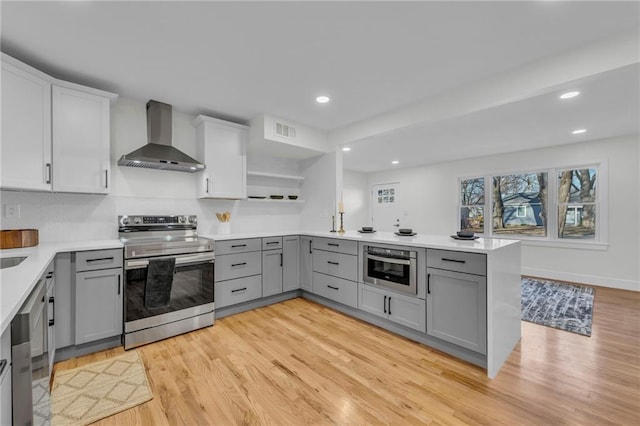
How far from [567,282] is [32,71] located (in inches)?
294

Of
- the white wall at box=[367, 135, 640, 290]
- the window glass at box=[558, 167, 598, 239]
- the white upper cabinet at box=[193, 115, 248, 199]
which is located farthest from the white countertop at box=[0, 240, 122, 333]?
the window glass at box=[558, 167, 598, 239]

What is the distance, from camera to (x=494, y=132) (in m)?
4.22

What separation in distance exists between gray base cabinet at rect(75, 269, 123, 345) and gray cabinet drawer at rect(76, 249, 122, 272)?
42 millimetres

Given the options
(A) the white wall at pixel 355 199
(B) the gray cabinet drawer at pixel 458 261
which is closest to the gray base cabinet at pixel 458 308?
(B) the gray cabinet drawer at pixel 458 261

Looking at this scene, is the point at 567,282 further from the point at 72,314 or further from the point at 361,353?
the point at 72,314

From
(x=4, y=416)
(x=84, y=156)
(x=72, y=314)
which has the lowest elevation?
(x=72, y=314)

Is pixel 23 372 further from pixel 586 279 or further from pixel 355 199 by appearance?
pixel 355 199

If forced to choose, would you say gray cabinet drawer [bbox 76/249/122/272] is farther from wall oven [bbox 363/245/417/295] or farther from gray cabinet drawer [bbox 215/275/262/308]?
wall oven [bbox 363/245/417/295]

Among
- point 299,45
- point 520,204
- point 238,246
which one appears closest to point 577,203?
point 520,204

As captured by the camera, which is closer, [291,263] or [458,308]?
[458,308]

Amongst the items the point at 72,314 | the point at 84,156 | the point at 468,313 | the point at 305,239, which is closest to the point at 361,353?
the point at 468,313

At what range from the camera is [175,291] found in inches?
110

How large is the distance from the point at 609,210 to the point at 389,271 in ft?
14.5

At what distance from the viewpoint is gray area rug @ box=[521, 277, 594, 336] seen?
10.0 feet
